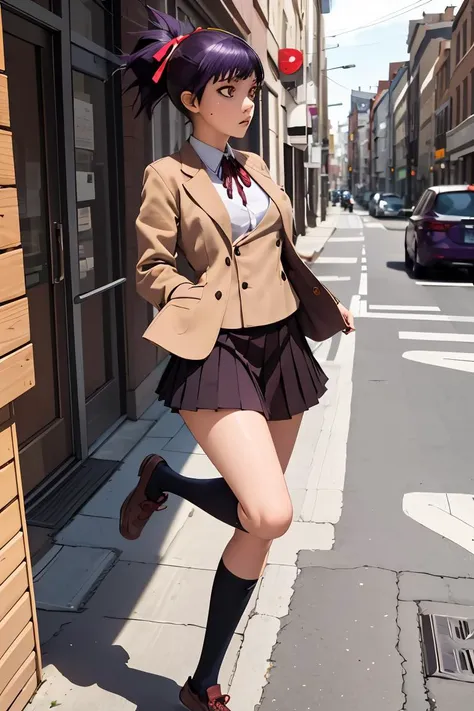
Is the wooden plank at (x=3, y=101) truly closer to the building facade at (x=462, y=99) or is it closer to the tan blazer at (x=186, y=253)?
the tan blazer at (x=186, y=253)

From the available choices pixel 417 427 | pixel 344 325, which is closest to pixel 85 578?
pixel 344 325

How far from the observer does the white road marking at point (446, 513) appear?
3.93 m

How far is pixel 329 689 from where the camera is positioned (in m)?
2.72

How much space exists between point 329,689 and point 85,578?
4.07 feet

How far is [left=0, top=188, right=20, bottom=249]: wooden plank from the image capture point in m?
2.26

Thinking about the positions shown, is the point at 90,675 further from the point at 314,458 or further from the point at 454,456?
the point at 454,456

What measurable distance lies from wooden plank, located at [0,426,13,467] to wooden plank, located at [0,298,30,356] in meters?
0.26

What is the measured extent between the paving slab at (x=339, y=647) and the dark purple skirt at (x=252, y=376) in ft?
3.31

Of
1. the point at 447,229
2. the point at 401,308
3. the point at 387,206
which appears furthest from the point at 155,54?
the point at 387,206

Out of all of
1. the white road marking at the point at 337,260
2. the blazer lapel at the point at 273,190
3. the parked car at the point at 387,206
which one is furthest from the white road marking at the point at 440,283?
the parked car at the point at 387,206

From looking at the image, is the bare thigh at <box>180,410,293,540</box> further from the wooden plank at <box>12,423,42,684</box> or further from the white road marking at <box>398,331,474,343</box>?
the white road marking at <box>398,331,474,343</box>

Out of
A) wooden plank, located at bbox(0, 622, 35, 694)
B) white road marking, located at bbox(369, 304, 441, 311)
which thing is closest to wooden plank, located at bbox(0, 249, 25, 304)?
wooden plank, located at bbox(0, 622, 35, 694)

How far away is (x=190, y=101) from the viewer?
239 cm

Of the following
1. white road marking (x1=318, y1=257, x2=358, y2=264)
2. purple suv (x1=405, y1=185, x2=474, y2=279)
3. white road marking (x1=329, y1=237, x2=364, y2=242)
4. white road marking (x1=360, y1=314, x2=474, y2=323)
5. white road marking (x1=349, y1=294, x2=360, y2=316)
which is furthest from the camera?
white road marking (x1=329, y1=237, x2=364, y2=242)
